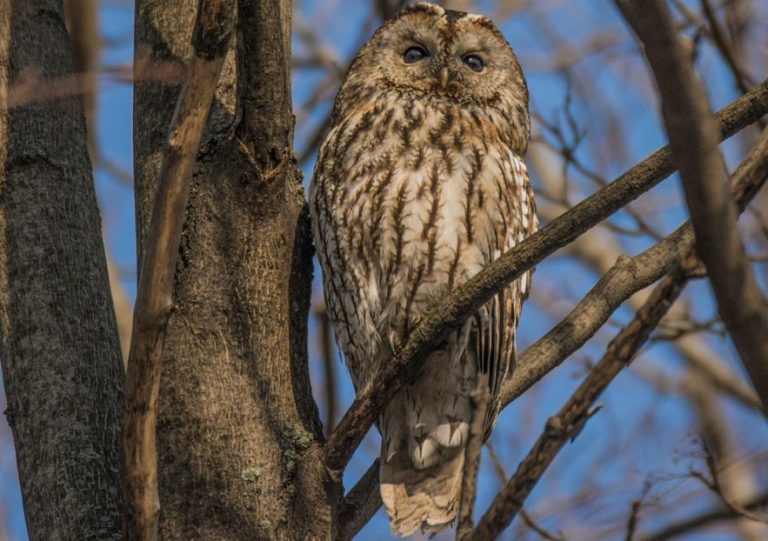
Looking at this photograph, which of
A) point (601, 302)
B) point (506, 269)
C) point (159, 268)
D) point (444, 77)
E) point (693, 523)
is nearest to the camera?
point (159, 268)

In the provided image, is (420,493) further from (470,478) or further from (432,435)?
(470,478)

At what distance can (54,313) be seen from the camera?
2.33 meters

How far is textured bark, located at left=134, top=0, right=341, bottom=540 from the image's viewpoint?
2201 millimetres

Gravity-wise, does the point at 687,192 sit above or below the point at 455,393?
below

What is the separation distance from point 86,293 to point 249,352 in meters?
0.38

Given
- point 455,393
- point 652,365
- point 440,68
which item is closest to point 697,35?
point 440,68

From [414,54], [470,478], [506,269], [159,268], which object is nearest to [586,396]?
[470,478]

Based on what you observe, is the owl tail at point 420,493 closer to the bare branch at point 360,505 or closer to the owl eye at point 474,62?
the bare branch at point 360,505

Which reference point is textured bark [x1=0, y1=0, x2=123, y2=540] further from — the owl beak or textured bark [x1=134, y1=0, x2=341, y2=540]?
the owl beak

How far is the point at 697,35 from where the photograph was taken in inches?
130

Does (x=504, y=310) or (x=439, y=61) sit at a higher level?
(x=439, y=61)

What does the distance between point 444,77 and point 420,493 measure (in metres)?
1.31

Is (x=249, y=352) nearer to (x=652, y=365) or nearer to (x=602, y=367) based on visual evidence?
(x=602, y=367)

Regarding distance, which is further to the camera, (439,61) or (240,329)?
(439,61)
